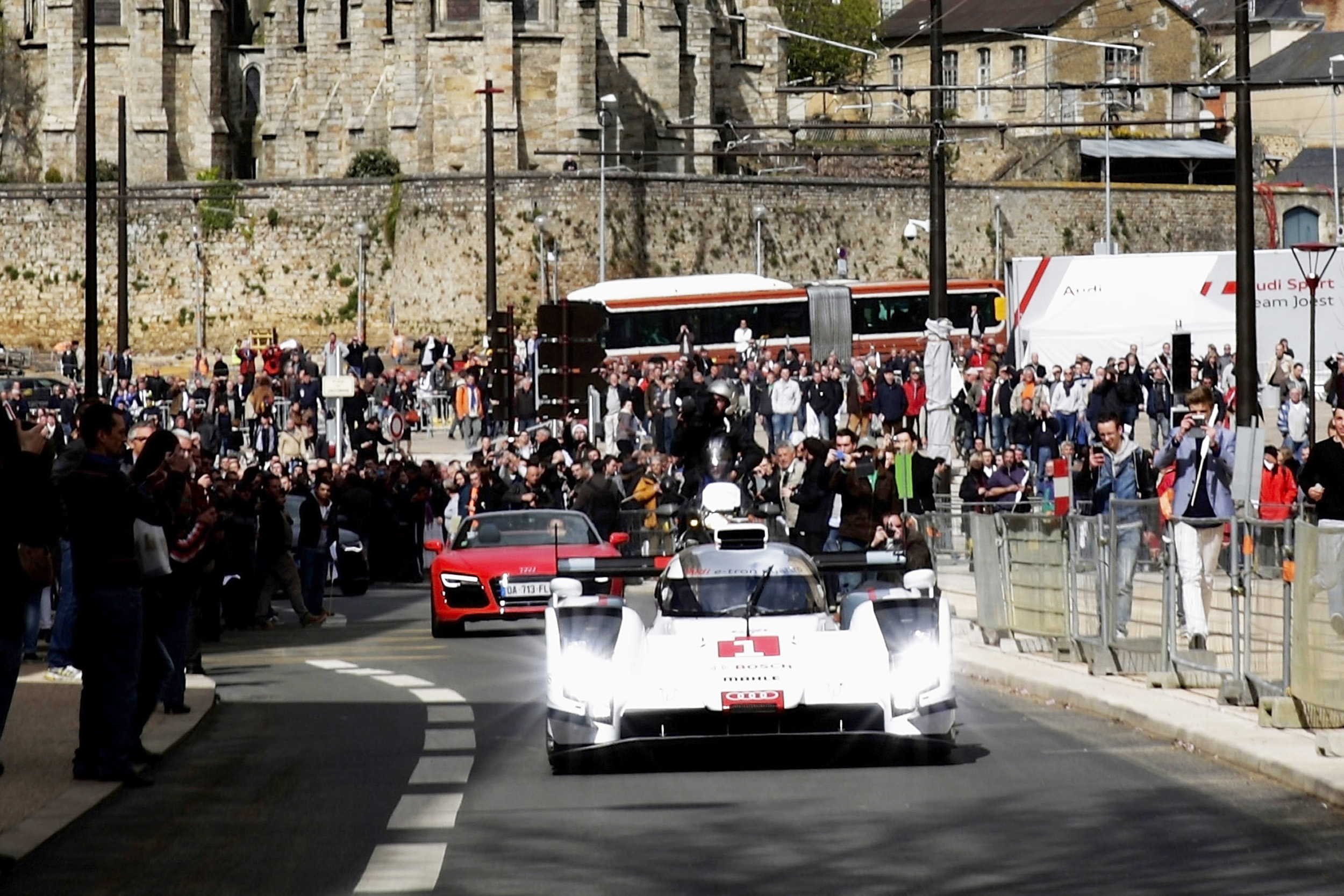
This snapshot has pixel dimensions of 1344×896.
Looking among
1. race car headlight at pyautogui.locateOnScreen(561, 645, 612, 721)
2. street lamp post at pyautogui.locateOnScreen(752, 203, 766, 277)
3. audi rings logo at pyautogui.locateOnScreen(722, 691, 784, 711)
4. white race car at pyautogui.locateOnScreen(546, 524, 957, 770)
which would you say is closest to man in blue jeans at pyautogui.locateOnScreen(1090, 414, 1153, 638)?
white race car at pyautogui.locateOnScreen(546, 524, 957, 770)

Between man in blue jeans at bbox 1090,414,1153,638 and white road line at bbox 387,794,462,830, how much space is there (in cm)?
618

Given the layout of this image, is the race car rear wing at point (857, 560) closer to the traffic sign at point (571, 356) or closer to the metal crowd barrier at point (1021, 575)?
the metal crowd barrier at point (1021, 575)

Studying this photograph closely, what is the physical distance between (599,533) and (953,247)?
205 feet

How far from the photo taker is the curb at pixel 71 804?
33.5ft

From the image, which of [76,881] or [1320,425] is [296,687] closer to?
[76,881]

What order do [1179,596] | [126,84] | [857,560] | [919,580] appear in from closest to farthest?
[919,580] → [857,560] → [1179,596] → [126,84]

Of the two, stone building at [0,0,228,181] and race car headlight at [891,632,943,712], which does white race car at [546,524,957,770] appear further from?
stone building at [0,0,228,181]

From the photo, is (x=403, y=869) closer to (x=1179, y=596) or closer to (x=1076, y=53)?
(x=1179, y=596)

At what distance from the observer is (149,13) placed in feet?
310

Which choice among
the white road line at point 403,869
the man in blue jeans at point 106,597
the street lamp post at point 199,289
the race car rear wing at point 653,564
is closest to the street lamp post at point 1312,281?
the race car rear wing at point 653,564

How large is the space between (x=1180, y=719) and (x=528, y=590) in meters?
10.9

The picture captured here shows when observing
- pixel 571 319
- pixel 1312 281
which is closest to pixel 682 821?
pixel 571 319

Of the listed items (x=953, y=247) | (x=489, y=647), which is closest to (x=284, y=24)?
(x=953, y=247)

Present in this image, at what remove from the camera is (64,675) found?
17641 mm
